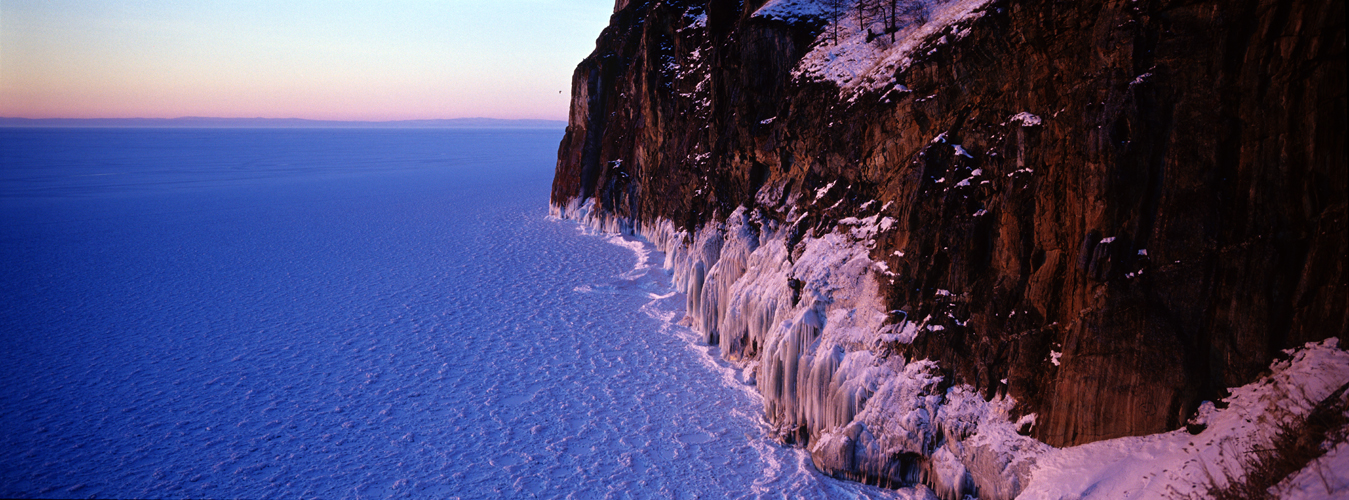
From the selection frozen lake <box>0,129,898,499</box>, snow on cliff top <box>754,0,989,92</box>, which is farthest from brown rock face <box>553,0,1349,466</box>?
frozen lake <box>0,129,898,499</box>

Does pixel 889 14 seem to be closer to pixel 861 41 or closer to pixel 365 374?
pixel 861 41

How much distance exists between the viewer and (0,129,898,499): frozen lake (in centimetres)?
1171

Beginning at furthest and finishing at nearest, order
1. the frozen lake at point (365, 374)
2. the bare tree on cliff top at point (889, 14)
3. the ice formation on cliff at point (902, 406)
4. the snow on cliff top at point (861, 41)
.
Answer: the bare tree on cliff top at point (889, 14)
the snow on cliff top at point (861, 41)
the frozen lake at point (365, 374)
the ice formation on cliff at point (902, 406)

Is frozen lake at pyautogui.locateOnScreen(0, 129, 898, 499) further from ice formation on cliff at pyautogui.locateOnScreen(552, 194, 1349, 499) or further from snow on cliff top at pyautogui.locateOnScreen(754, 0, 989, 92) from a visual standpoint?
snow on cliff top at pyautogui.locateOnScreen(754, 0, 989, 92)

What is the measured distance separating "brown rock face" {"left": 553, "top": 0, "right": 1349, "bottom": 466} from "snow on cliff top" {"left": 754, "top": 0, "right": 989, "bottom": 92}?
688mm

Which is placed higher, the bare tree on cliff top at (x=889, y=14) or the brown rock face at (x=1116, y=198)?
the bare tree on cliff top at (x=889, y=14)

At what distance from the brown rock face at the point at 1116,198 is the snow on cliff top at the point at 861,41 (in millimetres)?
688

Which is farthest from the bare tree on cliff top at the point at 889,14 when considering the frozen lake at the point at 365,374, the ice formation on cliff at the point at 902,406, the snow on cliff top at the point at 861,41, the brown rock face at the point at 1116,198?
the frozen lake at the point at 365,374

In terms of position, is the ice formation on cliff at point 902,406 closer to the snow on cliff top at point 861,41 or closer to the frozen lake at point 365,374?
A: the frozen lake at point 365,374

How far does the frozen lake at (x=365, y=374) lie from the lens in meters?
11.7

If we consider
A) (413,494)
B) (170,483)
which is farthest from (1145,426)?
(170,483)

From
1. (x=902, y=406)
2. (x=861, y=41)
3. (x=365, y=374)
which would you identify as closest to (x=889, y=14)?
(x=861, y=41)

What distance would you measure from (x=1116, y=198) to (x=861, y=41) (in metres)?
9.63

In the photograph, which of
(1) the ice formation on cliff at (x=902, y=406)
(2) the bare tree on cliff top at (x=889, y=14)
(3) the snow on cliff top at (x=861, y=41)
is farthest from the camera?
(2) the bare tree on cliff top at (x=889, y=14)
